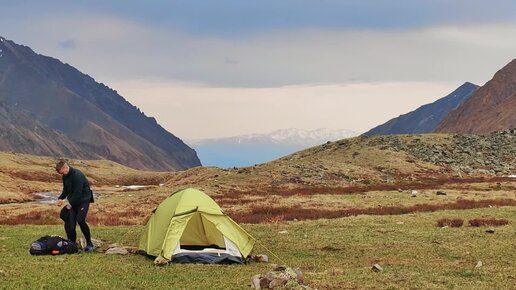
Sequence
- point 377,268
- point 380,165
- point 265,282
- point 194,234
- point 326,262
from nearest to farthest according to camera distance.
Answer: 1. point 265,282
2. point 377,268
3. point 326,262
4. point 194,234
5. point 380,165

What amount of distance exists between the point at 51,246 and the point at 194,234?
635 centimetres

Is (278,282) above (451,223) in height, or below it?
above

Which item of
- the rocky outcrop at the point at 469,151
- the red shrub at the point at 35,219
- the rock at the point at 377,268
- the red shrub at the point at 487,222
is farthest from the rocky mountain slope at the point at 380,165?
the rock at the point at 377,268

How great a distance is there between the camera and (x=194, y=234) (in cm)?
2525

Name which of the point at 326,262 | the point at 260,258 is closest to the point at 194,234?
the point at 260,258

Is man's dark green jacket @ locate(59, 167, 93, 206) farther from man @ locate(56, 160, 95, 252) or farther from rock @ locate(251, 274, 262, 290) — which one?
rock @ locate(251, 274, 262, 290)

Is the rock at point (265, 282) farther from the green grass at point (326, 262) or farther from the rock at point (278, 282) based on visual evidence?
the green grass at point (326, 262)

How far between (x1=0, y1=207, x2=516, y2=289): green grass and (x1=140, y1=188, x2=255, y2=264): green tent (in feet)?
3.19

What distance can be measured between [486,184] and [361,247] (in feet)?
163

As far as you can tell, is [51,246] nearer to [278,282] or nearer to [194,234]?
[194,234]

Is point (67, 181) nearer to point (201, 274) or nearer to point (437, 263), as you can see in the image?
point (201, 274)

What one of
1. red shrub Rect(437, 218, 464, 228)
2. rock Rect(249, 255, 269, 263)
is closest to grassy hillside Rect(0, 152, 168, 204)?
red shrub Rect(437, 218, 464, 228)

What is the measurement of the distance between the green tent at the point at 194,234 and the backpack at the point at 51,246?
3.22 m

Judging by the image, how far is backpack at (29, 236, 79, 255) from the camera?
22.8 m
